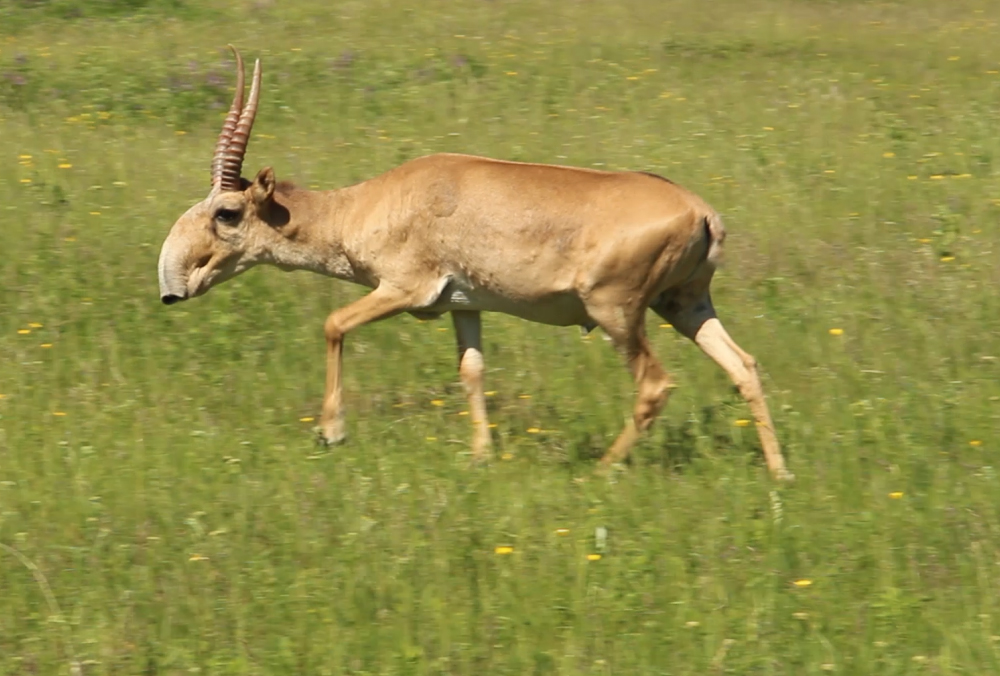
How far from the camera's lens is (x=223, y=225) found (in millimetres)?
9406

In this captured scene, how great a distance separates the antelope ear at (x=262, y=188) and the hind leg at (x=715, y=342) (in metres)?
2.29

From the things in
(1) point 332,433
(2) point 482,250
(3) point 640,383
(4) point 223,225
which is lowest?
(1) point 332,433

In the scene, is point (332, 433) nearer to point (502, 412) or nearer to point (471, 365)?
point (471, 365)

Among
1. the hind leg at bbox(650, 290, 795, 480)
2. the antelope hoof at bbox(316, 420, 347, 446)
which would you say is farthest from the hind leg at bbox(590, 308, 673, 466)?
the antelope hoof at bbox(316, 420, 347, 446)

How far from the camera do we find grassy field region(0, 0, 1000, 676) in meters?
6.66

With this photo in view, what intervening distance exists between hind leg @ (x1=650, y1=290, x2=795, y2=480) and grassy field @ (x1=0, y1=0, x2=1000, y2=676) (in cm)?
26

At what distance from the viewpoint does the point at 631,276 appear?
865 centimetres

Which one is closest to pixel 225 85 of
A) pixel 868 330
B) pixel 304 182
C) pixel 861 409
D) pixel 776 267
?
pixel 304 182

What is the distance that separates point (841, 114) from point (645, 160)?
2858 mm

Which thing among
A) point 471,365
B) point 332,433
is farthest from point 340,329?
point 471,365

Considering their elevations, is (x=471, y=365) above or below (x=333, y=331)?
below

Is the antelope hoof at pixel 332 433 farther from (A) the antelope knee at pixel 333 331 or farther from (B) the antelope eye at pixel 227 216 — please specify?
(B) the antelope eye at pixel 227 216

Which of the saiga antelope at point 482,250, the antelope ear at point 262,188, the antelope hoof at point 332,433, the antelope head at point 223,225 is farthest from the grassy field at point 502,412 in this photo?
the antelope ear at point 262,188

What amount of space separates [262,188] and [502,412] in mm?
Result: 1935
